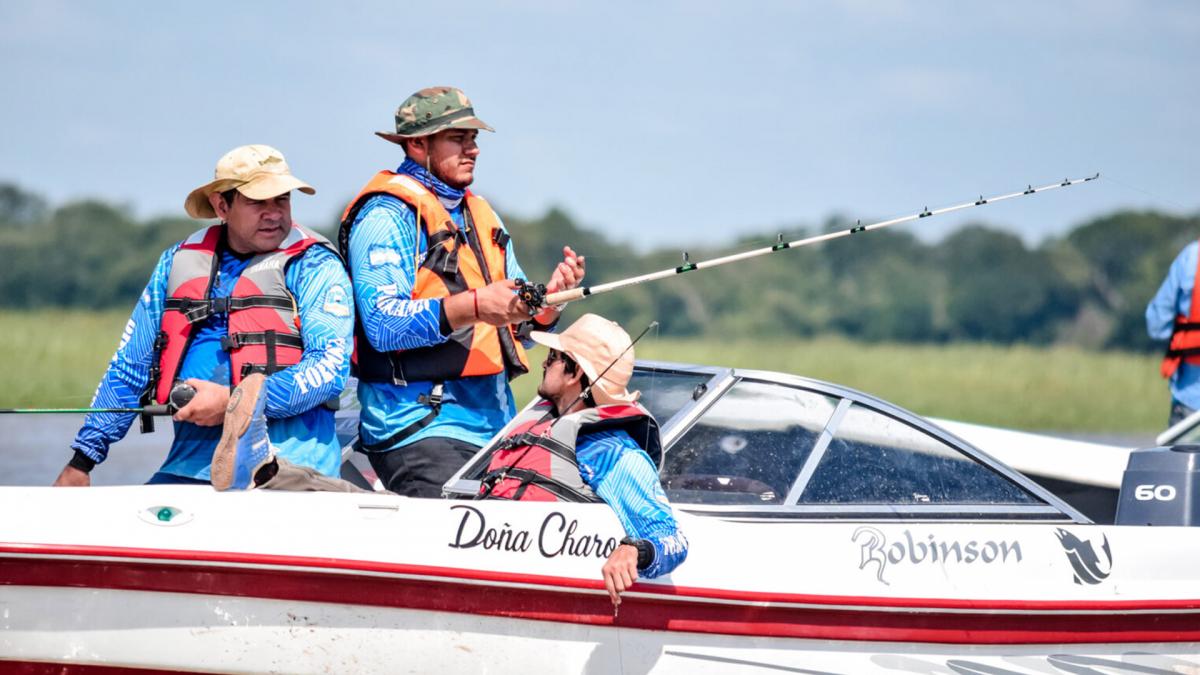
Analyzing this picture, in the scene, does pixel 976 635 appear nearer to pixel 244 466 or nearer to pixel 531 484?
pixel 531 484

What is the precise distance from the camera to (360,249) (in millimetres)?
4926

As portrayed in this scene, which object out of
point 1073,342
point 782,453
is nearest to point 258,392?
point 782,453

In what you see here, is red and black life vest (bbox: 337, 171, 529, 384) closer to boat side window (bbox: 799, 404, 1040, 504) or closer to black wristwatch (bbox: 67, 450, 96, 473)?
black wristwatch (bbox: 67, 450, 96, 473)

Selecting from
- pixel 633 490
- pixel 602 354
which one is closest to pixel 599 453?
pixel 633 490

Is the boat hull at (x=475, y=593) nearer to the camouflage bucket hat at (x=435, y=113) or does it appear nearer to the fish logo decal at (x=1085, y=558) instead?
the fish logo decal at (x=1085, y=558)

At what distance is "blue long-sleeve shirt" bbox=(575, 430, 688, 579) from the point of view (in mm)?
4352

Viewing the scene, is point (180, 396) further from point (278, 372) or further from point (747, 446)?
point (747, 446)

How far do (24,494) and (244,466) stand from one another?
2.03 feet

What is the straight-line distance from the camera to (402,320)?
15.7 feet

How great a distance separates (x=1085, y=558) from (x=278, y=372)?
8.45 feet

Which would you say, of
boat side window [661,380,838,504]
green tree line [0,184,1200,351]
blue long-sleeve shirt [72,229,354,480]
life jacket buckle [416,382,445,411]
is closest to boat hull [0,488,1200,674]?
boat side window [661,380,838,504]

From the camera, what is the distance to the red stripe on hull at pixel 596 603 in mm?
4355

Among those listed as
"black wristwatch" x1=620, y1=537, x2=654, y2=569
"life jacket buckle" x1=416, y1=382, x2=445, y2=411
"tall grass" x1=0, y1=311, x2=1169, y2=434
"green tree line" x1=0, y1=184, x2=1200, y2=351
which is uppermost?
"life jacket buckle" x1=416, y1=382, x2=445, y2=411

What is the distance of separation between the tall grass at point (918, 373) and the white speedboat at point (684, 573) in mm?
9564
